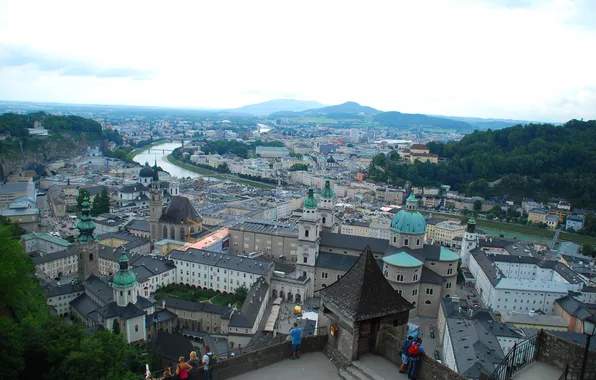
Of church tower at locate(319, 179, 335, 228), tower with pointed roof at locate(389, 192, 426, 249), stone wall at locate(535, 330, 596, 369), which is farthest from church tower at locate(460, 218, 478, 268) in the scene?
stone wall at locate(535, 330, 596, 369)

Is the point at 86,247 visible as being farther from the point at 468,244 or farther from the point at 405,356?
the point at 468,244

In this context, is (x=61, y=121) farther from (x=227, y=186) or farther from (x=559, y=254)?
(x=559, y=254)

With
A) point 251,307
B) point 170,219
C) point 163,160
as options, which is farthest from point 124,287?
point 163,160

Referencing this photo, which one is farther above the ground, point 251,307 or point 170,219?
point 170,219

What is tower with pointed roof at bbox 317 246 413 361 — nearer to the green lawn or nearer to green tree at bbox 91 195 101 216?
green tree at bbox 91 195 101 216

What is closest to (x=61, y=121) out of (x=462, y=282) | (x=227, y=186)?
(x=227, y=186)

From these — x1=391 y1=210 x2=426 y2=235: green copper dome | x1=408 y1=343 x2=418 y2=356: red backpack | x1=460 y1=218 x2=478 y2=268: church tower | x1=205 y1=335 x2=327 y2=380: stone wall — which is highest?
x1=408 y1=343 x2=418 y2=356: red backpack
